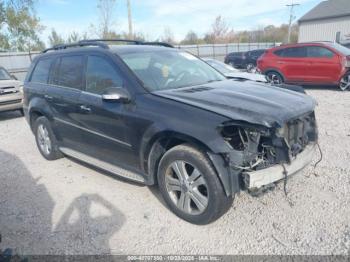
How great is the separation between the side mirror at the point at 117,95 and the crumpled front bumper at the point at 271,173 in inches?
61.9

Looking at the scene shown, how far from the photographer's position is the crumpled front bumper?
Result: 2742 millimetres

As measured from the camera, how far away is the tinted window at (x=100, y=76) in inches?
146

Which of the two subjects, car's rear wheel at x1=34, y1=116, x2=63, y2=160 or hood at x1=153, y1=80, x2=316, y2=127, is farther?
car's rear wheel at x1=34, y1=116, x2=63, y2=160

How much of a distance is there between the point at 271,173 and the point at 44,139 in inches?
160

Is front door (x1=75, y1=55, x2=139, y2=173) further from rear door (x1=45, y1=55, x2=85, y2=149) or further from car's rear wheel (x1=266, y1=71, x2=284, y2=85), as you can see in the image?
car's rear wheel (x1=266, y1=71, x2=284, y2=85)

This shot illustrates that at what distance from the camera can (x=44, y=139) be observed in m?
5.34

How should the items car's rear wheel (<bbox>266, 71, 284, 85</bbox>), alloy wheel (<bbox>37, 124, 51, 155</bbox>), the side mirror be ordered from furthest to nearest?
car's rear wheel (<bbox>266, 71, 284, 85</bbox>)
alloy wheel (<bbox>37, 124, 51, 155</bbox>)
the side mirror

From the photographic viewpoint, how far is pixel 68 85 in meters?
4.48

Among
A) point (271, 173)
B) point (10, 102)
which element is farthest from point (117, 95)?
point (10, 102)

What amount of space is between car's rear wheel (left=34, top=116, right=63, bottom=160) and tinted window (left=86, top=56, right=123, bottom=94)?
1.48 metres

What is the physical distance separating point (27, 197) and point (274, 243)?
10.5 feet

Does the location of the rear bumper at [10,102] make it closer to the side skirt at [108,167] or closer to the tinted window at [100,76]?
the side skirt at [108,167]

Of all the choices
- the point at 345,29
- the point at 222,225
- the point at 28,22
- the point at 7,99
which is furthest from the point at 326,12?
the point at 222,225

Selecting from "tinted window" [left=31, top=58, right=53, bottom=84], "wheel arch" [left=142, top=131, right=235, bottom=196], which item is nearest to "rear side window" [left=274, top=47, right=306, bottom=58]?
"tinted window" [left=31, top=58, right=53, bottom=84]
